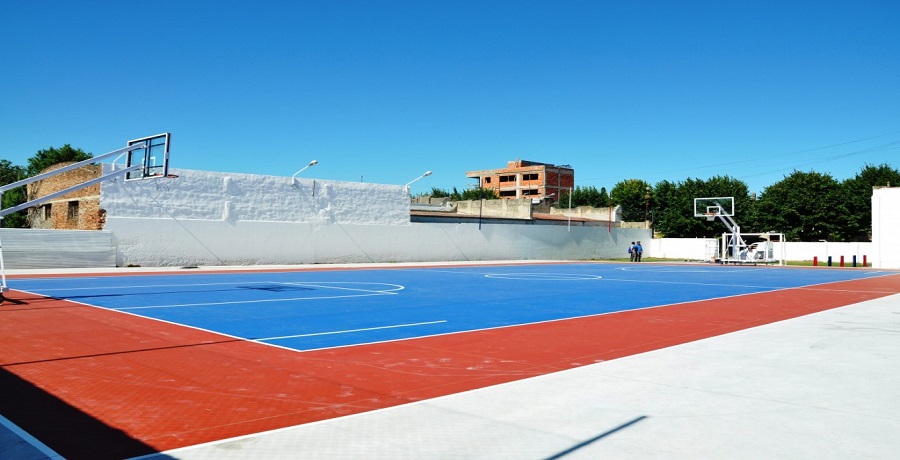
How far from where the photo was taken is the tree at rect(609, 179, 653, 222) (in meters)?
83.8

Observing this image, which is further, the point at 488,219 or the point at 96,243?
the point at 488,219

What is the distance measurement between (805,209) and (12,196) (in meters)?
75.8

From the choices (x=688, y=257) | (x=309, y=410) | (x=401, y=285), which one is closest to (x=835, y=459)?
(x=309, y=410)

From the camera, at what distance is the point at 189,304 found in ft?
54.1

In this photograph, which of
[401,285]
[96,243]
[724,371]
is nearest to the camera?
[724,371]

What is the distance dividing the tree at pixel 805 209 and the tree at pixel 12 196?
63918mm

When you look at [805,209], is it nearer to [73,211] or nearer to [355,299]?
[355,299]

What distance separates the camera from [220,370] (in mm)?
8555

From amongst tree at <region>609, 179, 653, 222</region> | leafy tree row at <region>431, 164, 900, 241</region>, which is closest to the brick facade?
tree at <region>609, 179, 653, 222</region>

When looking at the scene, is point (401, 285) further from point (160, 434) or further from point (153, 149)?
point (160, 434)

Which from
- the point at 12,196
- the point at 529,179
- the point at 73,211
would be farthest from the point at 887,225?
the point at 529,179

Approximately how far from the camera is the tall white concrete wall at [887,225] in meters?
44.6

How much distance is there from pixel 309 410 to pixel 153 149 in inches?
729

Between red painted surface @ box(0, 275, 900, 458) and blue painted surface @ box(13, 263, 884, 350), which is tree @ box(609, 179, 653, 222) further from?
red painted surface @ box(0, 275, 900, 458)
